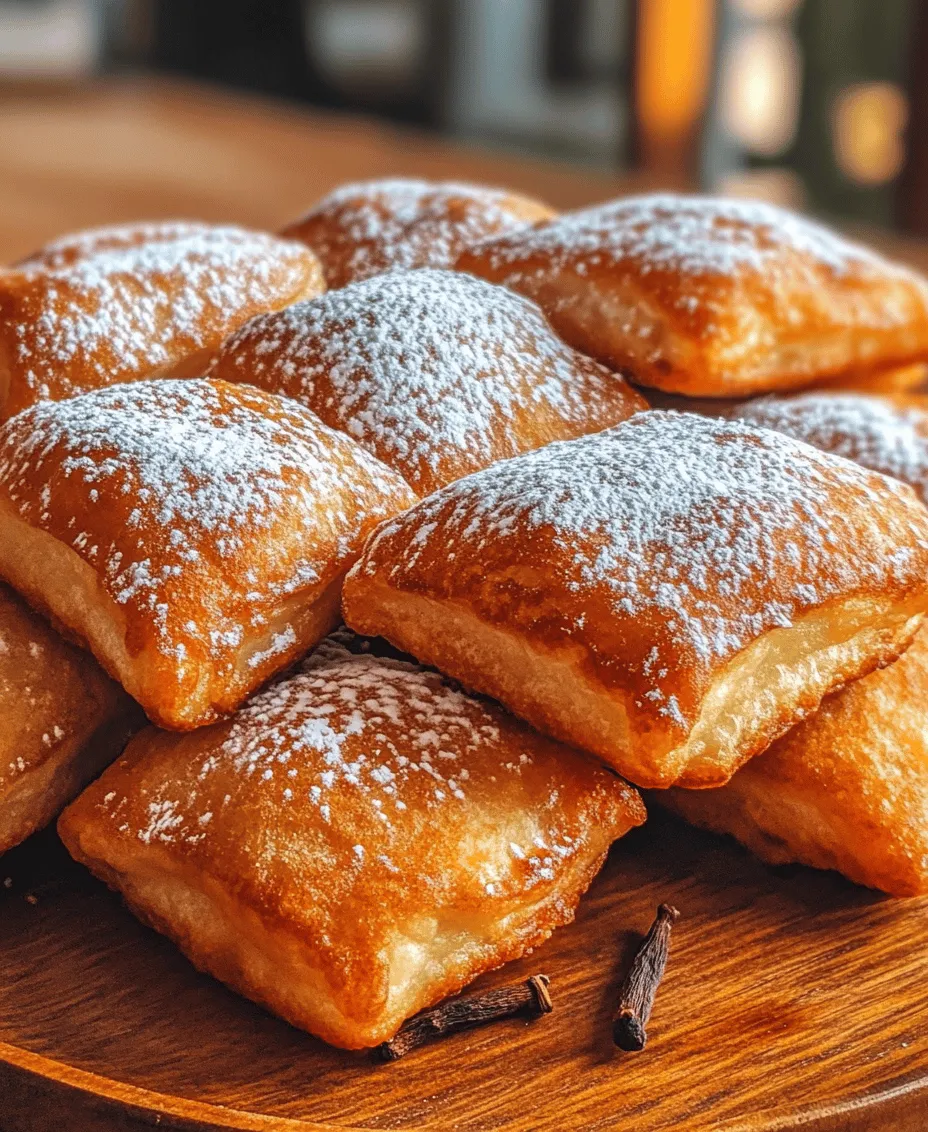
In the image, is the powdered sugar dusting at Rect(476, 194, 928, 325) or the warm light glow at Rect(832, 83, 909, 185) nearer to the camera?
the powdered sugar dusting at Rect(476, 194, 928, 325)

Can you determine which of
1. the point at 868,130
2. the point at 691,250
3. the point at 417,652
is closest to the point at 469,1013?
the point at 417,652

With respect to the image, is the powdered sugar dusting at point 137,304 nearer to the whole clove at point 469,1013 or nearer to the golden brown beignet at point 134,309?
the golden brown beignet at point 134,309

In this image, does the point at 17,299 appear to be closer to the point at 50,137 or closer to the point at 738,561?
the point at 738,561

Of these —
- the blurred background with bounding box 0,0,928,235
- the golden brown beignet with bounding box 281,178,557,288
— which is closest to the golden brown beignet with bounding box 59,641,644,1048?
the golden brown beignet with bounding box 281,178,557,288

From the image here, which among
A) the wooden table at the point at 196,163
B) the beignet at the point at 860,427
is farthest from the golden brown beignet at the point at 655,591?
the wooden table at the point at 196,163

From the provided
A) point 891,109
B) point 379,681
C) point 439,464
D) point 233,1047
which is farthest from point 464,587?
point 891,109

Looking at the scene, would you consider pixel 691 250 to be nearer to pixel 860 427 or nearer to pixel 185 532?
pixel 860 427

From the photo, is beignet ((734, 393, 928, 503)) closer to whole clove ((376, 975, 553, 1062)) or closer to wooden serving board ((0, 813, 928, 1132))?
wooden serving board ((0, 813, 928, 1132))

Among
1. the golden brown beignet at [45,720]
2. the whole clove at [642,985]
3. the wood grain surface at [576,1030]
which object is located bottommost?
the wood grain surface at [576,1030]

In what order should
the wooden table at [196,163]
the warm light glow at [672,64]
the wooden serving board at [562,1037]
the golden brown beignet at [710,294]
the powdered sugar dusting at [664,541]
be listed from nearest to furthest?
the wooden serving board at [562,1037]
the powdered sugar dusting at [664,541]
the golden brown beignet at [710,294]
the wooden table at [196,163]
the warm light glow at [672,64]
